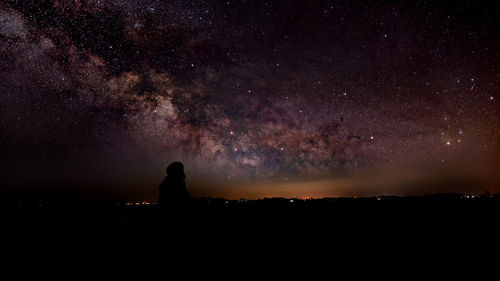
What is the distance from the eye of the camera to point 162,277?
17.0ft

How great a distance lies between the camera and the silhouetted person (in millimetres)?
6407

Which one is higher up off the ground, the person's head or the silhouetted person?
the person's head

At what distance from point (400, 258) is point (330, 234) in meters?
3.79

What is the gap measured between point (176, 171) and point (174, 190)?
0.53m

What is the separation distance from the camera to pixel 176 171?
22.4ft

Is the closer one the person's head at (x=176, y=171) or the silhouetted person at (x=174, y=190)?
the silhouetted person at (x=174, y=190)

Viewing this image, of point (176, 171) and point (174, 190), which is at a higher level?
point (176, 171)

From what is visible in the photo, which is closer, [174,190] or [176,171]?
[174,190]

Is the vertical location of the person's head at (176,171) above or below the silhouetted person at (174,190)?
above

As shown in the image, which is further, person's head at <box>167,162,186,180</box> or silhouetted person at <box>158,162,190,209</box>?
person's head at <box>167,162,186,180</box>

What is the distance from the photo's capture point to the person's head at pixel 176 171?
6.79 m

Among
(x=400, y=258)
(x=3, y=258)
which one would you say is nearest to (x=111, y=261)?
(x=3, y=258)

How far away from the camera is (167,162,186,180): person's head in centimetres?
679

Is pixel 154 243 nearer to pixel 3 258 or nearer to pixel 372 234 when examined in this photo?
pixel 3 258
